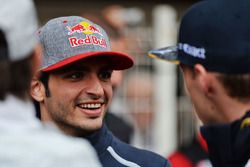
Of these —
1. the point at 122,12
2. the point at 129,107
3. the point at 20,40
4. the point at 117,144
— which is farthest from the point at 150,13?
the point at 20,40

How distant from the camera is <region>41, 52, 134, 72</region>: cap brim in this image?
356 centimetres

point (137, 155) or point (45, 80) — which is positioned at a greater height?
point (45, 80)

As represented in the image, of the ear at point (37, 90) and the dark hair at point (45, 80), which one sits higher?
the dark hair at point (45, 80)

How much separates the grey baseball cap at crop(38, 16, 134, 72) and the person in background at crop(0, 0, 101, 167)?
0.95 m

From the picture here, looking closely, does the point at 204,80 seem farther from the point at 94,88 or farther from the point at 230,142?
the point at 94,88

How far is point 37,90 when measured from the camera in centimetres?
371

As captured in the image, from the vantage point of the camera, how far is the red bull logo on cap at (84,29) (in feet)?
12.0

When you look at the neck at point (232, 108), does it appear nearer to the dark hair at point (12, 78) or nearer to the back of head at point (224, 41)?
the back of head at point (224, 41)

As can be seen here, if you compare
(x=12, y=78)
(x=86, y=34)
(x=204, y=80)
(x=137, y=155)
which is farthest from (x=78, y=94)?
(x=12, y=78)

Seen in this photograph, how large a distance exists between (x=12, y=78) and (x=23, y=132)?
174 millimetres

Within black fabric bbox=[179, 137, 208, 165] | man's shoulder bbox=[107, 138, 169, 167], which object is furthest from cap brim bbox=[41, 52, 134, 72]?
black fabric bbox=[179, 137, 208, 165]

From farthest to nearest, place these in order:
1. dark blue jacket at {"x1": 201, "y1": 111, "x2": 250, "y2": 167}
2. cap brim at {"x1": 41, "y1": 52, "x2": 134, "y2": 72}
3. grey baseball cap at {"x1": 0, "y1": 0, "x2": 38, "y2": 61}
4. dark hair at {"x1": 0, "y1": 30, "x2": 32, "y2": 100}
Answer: cap brim at {"x1": 41, "y1": 52, "x2": 134, "y2": 72} < dark blue jacket at {"x1": 201, "y1": 111, "x2": 250, "y2": 167} < grey baseball cap at {"x1": 0, "y1": 0, "x2": 38, "y2": 61} < dark hair at {"x1": 0, "y1": 30, "x2": 32, "y2": 100}

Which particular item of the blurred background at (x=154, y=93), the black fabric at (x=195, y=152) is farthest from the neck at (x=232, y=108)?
the blurred background at (x=154, y=93)

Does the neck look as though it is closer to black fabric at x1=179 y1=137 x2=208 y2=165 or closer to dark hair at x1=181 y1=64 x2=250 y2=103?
→ dark hair at x1=181 y1=64 x2=250 y2=103
